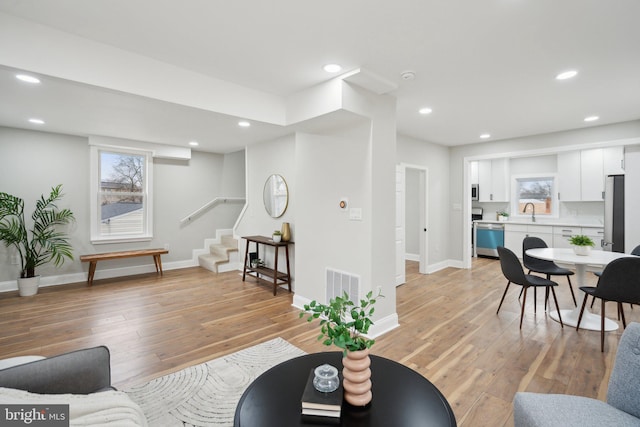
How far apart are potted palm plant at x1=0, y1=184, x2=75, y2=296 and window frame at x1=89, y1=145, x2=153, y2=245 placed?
0.35 m

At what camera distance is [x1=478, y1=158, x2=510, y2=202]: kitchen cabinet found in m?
7.20

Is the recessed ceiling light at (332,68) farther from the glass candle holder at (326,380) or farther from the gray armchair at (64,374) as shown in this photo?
the gray armchair at (64,374)

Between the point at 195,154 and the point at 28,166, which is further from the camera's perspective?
the point at 195,154

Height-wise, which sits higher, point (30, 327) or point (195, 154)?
point (195, 154)

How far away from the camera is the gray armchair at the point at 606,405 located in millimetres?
1230

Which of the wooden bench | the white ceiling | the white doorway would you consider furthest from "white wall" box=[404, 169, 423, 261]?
the wooden bench

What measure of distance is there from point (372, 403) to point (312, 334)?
1.83 metres

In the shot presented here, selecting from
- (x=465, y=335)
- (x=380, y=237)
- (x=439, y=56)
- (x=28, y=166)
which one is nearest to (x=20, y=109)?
(x=28, y=166)

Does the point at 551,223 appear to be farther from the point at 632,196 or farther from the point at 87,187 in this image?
the point at 87,187

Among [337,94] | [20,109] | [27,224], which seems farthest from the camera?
[27,224]

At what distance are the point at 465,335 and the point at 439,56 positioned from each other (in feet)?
9.04

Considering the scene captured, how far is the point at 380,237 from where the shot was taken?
10.4ft

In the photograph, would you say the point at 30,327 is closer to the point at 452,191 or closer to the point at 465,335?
the point at 465,335

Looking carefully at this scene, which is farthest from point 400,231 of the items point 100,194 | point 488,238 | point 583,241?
point 100,194
